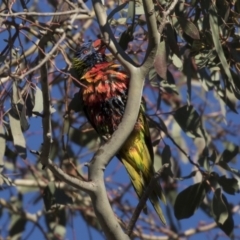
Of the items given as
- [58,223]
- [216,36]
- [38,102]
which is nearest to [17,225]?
[58,223]

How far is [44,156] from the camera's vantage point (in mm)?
2068

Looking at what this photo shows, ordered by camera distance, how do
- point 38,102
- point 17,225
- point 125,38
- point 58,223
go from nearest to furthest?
point 38,102 < point 125,38 < point 58,223 < point 17,225

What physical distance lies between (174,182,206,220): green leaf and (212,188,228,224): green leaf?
0.08 metres

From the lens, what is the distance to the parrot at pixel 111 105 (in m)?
3.18

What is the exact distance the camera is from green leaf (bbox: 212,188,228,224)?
2994 mm

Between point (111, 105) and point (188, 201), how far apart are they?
1.52ft

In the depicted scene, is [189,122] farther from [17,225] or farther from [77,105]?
[17,225]

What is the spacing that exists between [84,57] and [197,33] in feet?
2.46

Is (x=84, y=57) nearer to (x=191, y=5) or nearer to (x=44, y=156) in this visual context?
(x=191, y=5)

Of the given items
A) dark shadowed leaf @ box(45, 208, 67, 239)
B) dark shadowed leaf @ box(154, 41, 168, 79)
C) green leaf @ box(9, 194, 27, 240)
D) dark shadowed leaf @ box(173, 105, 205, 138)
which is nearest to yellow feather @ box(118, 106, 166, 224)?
dark shadowed leaf @ box(173, 105, 205, 138)

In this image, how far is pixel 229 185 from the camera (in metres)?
3.03

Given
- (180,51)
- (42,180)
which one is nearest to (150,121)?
(180,51)

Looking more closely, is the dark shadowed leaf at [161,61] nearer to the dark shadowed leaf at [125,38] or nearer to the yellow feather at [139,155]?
the dark shadowed leaf at [125,38]

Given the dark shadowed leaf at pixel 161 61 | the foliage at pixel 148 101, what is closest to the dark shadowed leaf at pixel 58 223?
the foliage at pixel 148 101
